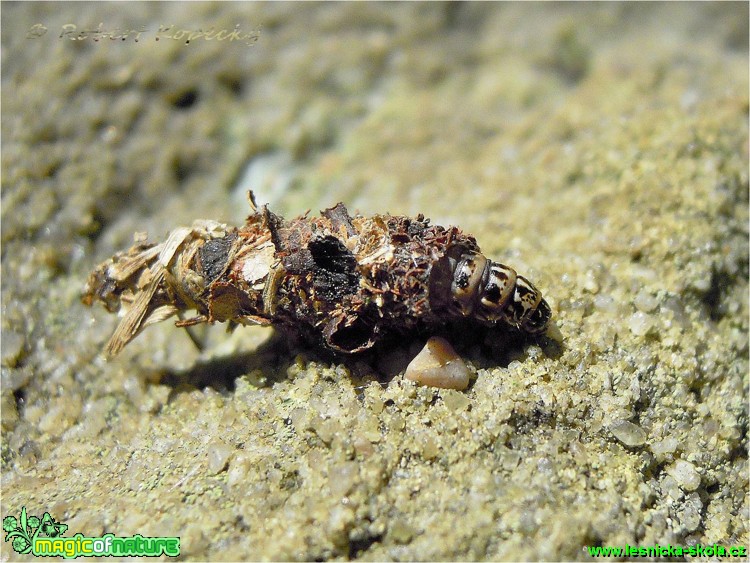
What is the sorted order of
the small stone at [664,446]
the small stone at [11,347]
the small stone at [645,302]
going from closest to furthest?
1. the small stone at [664,446]
2. the small stone at [645,302]
3. the small stone at [11,347]

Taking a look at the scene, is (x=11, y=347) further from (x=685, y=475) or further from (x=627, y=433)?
(x=685, y=475)

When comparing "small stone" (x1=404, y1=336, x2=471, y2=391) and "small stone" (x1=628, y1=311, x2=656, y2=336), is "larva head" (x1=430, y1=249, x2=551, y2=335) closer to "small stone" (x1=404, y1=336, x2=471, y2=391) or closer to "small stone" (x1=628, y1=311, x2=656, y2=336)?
"small stone" (x1=404, y1=336, x2=471, y2=391)

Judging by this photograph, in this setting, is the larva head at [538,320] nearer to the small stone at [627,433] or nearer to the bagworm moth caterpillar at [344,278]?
the bagworm moth caterpillar at [344,278]

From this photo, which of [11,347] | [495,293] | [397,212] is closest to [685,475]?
[495,293]

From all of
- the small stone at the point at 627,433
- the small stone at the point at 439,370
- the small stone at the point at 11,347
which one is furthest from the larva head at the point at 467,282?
the small stone at the point at 11,347

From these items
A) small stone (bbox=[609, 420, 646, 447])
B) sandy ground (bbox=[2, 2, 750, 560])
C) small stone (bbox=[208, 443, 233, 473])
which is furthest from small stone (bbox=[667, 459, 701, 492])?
small stone (bbox=[208, 443, 233, 473])

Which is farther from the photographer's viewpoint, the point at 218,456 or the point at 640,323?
the point at 640,323
